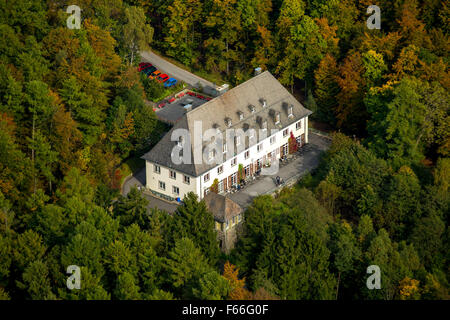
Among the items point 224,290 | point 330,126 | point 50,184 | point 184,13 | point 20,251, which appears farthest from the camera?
point 184,13

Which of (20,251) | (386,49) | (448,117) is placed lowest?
(20,251)

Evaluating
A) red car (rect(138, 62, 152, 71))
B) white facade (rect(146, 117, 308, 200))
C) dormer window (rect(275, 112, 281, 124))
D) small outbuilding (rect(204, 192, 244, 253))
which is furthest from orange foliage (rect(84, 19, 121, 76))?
small outbuilding (rect(204, 192, 244, 253))

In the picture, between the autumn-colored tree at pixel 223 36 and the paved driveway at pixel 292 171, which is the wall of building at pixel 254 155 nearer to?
the paved driveway at pixel 292 171

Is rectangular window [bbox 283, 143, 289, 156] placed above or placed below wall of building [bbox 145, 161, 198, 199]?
above

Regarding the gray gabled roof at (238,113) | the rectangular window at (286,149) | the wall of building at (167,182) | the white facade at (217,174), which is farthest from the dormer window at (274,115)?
the wall of building at (167,182)

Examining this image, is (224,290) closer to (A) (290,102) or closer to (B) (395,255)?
(B) (395,255)

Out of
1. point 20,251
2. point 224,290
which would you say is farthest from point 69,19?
point 224,290

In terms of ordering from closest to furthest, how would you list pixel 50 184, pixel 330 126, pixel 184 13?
pixel 50 184 < pixel 330 126 < pixel 184 13

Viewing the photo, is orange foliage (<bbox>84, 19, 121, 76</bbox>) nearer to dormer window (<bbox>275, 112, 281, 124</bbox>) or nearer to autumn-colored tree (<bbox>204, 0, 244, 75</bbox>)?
autumn-colored tree (<bbox>204, 0, 244, 75</bbox>)
